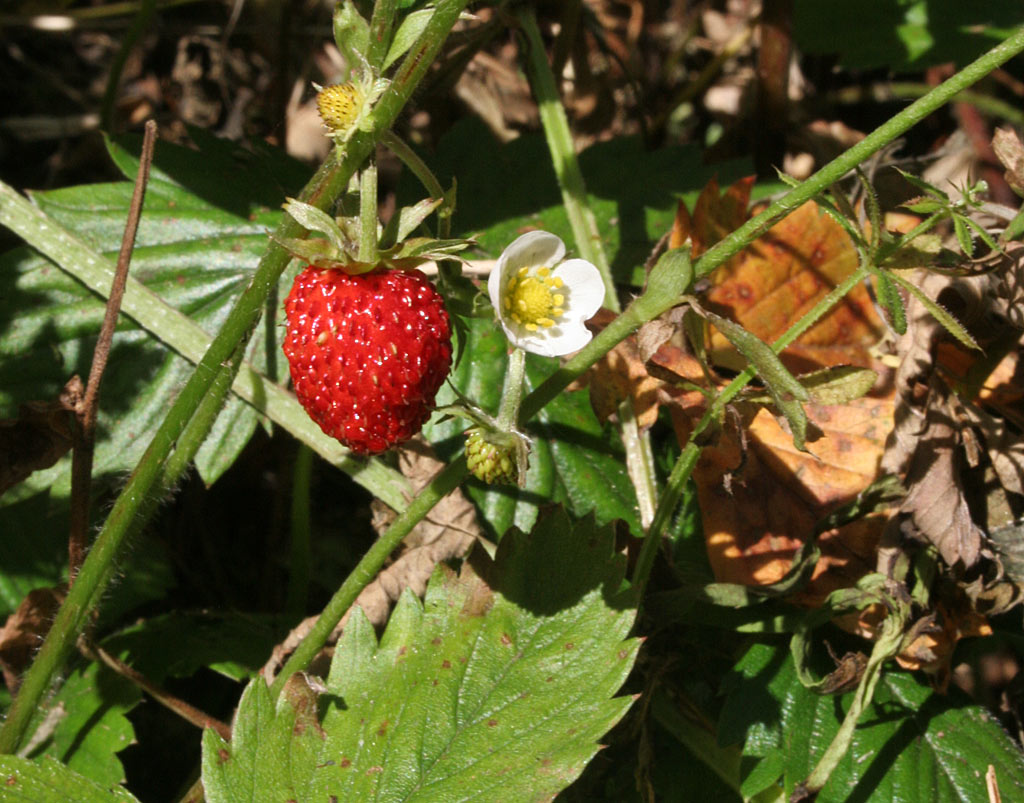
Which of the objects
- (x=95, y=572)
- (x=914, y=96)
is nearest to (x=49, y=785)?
(x=95, y=572)

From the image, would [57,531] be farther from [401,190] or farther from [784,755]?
[784,755]

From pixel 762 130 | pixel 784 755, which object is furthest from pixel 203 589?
pixel 762 130

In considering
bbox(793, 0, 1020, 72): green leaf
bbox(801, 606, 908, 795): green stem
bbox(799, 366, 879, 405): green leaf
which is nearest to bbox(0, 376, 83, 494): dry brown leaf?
bbox(799, 366, 879, 405): green leaf

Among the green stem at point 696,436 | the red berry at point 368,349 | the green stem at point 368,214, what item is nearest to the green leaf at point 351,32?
the green stem at point 368,214

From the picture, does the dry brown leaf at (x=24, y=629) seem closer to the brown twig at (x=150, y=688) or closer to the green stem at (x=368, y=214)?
the brown twig at (x=150, y=688)

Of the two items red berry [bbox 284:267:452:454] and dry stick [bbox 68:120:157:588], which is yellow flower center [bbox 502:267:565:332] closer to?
red berry [bbox 284:267:452:454]

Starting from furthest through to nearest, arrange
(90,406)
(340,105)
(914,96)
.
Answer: (914,96) → (90,406) → (340,105)

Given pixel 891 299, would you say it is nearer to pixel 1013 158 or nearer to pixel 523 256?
pixel 1013 158
